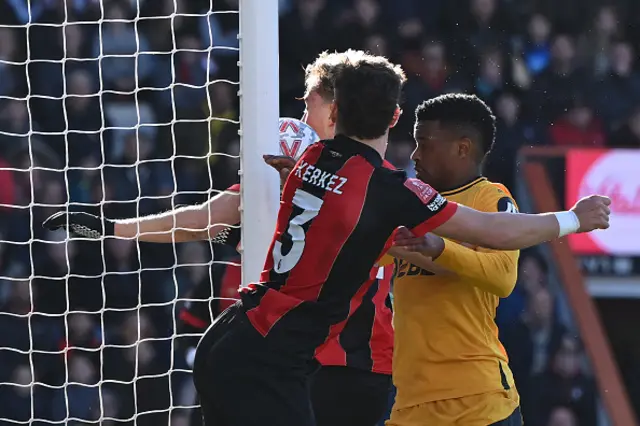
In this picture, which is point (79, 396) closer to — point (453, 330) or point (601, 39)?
point (453, 330)

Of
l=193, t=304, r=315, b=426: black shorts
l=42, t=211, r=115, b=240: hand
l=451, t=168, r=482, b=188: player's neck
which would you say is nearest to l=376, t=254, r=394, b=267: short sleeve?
l=451, t=168, r=482, b=188: player's neck

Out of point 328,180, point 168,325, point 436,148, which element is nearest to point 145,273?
point 168,325

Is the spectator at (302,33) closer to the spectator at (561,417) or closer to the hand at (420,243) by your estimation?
the spectator at (561,417)

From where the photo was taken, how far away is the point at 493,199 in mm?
2973

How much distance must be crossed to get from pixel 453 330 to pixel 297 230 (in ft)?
2.17

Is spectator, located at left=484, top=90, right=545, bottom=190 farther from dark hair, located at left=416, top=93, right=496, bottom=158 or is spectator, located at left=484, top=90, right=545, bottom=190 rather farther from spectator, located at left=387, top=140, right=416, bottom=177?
dark hair, located at left=416, top=93, right=496, bottom=158

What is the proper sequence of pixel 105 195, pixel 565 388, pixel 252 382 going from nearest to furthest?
pixel 252 382, pixel 105 195, pixel 565 388

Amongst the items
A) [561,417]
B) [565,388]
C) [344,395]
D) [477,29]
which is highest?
[477,29]

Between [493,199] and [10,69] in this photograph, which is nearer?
[493,199]

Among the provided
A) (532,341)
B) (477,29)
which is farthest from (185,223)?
(477,29)

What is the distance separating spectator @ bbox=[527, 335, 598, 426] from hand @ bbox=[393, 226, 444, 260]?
12.4ft

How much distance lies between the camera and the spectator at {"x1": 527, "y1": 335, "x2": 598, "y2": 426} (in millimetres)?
6293

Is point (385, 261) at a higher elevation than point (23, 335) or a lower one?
higher

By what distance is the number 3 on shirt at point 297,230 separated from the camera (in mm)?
2555
